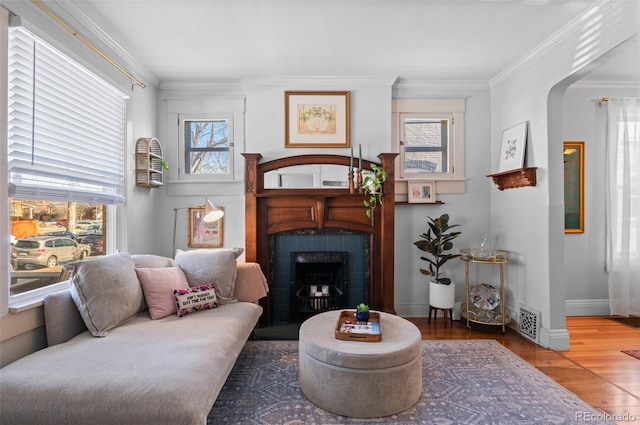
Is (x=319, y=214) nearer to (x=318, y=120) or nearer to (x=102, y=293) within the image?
(x=318, y=120)

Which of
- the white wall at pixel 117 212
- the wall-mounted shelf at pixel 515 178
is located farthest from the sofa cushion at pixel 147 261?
the wall-mounted shelf at pixel 515 178

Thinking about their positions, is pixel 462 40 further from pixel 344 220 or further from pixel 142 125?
pixel 142 125

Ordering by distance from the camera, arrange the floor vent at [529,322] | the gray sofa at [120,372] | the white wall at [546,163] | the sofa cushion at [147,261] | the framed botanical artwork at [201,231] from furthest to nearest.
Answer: the framed botanical artwork at [201,231]
the floor vent at [529,322]
the sofa cushion at [147,261]
the white wall at [546,163]
the gray sofa at [120,372]

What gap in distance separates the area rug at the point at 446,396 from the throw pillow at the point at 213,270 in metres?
0.56

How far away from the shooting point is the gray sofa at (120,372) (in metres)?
1.29

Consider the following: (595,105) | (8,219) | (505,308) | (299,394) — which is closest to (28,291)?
(8,219)

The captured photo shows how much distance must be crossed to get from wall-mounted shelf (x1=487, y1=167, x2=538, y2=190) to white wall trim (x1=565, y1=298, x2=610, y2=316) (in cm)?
161

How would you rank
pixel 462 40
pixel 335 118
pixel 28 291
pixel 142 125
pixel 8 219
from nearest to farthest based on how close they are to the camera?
pixel 8 219
pixel 28 291
pixel 462 40
pixel 142 125
pixel 335 118

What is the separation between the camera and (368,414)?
179 cm

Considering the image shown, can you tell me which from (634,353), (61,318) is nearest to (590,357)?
(634,353)

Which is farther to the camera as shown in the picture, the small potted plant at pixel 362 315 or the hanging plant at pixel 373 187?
the hanging plant at pixel 373 187

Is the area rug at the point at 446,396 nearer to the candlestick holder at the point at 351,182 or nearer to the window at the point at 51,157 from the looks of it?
the window at the point at 51,157

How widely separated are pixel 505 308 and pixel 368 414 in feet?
7.22

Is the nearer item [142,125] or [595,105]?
[142,125]
